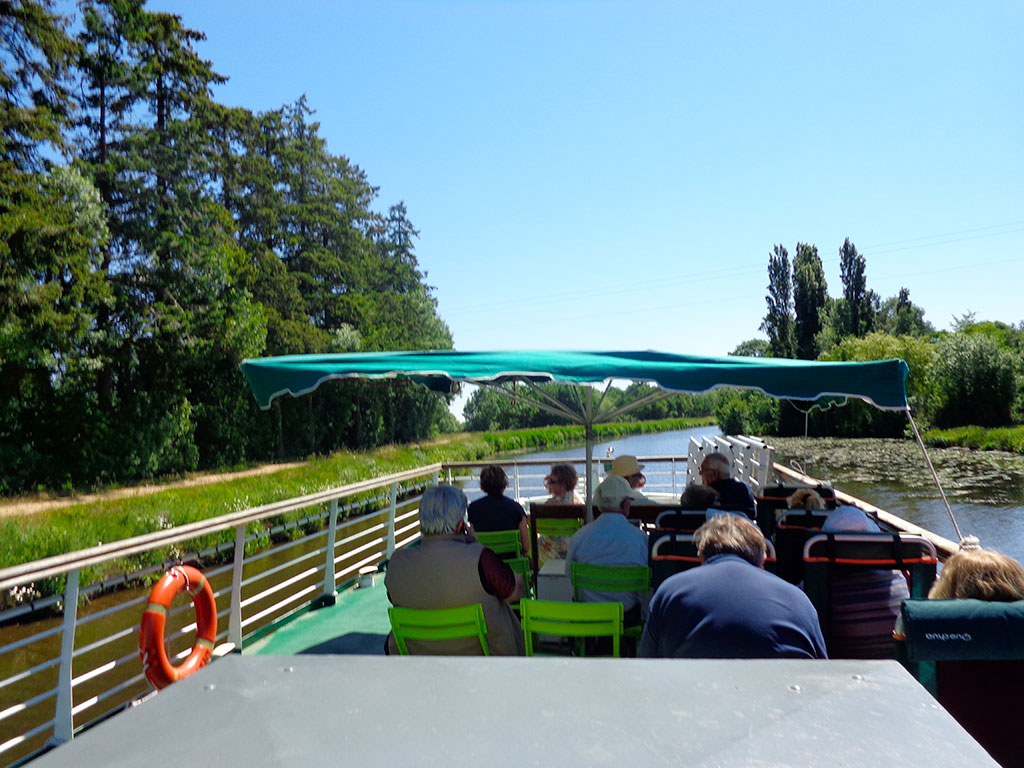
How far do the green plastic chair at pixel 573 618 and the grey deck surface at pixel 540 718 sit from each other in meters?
1.86

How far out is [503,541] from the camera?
182 inches

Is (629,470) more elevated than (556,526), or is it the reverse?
(629,470)

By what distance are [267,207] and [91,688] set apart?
85.4ft

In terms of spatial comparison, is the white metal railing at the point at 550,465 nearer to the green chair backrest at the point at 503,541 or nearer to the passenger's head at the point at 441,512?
the green chair backrest at the point at 503,541

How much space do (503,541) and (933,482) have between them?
2429cm

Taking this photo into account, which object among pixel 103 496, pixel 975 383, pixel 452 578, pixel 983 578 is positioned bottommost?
pixel 103 496

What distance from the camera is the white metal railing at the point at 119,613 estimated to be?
10.3 ft

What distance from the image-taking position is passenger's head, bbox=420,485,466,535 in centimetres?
303

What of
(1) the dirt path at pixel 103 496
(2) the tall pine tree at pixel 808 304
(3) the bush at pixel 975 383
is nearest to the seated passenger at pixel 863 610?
(1) the dirt path at pixel 103 496

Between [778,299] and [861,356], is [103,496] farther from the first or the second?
[778,299]

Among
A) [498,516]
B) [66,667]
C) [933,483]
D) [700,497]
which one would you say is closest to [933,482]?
[933,483]

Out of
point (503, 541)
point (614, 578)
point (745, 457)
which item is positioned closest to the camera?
point (614, 578)

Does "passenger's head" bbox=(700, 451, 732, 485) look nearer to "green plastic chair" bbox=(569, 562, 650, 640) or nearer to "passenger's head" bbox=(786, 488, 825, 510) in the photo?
"passenger's head" bbox=(786, 488, 825, 510)

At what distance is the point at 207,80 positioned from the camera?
85.6 ft
